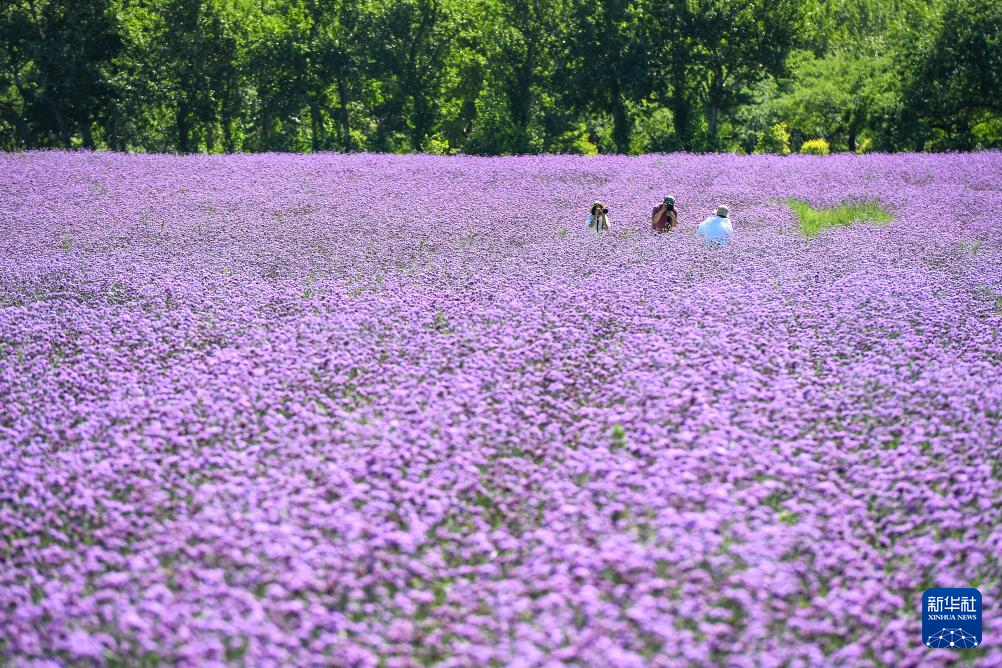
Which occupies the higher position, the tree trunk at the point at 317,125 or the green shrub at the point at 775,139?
the green shrub at the point at 775,139

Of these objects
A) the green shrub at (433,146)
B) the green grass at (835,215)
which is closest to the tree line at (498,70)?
the green shrub at (433,146)

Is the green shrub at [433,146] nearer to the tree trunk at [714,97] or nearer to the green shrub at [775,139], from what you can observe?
the tree trunk at [714,97]

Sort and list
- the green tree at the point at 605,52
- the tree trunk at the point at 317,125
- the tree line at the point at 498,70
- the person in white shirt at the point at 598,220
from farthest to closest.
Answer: the tree trunk at the point at 317,125
the green tree at the point at 605,52
the tree line at the point at 498,70
the person in white shirt at the point at 598,220

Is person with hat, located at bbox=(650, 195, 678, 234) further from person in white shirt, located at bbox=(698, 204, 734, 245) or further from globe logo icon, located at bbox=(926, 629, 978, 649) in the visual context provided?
globe logo icon, located at bbox=(926, 629, 978, 649)

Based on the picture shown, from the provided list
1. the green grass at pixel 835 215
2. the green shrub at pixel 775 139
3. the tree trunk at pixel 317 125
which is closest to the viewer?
the green grass at pixel 835 215

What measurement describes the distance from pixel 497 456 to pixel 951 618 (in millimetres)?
2138

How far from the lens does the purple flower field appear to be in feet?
10.1

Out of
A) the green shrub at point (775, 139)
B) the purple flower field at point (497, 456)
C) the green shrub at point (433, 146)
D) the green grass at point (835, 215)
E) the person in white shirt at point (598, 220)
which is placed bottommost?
the purple flower field at point (497, 456)

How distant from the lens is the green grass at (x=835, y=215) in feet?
37.7

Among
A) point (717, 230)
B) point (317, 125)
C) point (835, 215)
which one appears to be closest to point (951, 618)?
point (717, 230)

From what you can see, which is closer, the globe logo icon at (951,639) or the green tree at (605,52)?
the globe logo icon at (951,639)

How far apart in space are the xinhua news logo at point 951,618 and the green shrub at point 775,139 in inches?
1409

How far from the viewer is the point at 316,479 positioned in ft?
13.4

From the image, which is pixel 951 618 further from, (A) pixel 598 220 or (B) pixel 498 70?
(B) pixel 498 70
